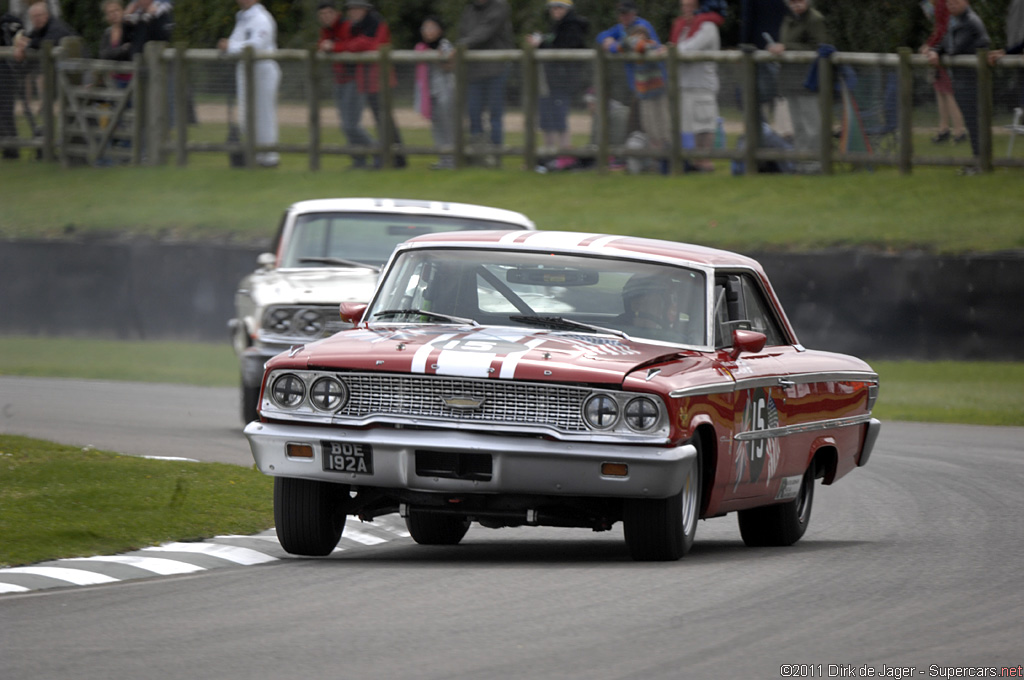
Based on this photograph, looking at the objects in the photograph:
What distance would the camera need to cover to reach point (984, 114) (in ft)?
68.9

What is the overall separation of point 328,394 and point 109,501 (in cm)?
217

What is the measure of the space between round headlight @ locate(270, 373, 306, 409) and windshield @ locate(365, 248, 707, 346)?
864 mm

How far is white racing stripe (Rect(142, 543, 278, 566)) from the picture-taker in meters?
8.12

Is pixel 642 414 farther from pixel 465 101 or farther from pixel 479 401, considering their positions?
pixel 465 101

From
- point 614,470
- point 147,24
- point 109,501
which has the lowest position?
point 109,501

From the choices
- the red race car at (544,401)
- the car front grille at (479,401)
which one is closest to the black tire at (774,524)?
the red race car at (544,401)

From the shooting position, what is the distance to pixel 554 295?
850cm

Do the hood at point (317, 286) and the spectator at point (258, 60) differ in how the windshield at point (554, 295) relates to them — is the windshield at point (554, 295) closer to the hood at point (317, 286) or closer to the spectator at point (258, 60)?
the hood at point (317, 286)

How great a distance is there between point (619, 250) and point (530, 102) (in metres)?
15.3

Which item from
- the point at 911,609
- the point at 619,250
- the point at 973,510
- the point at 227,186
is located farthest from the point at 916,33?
the point at 911,609

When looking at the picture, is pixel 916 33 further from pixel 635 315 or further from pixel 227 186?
pixel 635 315

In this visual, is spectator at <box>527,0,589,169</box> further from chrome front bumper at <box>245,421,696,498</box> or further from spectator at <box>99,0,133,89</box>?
chrome front bumper at <box>245,421,696,498</box>

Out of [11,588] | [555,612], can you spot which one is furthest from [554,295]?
[11,588]

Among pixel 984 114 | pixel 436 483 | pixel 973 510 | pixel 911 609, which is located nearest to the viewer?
pixel 911 609
